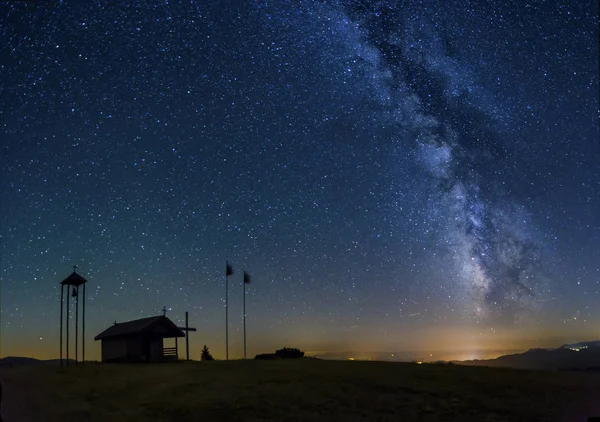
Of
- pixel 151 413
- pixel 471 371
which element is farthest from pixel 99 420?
pixel 471 371

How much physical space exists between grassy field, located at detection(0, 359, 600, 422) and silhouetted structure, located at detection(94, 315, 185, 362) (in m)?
11.2

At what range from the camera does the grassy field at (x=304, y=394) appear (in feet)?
76.8

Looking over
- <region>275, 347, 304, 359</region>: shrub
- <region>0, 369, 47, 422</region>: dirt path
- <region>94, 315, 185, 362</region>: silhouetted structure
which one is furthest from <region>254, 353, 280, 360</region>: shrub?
<region>0, 369, 47, 422</region>: dirt path

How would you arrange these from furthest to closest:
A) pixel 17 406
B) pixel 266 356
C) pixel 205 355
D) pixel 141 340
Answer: pixel 205 355, pixel 266 356, pixel 141 340, pixel 17 406

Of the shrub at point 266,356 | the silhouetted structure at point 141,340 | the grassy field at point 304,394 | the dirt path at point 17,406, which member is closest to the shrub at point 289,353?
the shrub at point 266,356

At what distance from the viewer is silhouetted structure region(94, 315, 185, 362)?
49.2 m

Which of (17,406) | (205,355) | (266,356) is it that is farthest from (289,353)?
(17,406)

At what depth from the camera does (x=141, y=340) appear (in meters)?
49.4

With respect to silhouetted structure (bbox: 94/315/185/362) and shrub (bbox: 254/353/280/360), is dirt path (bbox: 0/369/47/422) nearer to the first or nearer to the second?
silhouetted structure (bbox: 94/315/185/362)

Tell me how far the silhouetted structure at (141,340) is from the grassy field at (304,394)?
11.2 metres

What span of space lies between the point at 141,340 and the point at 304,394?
26.1m

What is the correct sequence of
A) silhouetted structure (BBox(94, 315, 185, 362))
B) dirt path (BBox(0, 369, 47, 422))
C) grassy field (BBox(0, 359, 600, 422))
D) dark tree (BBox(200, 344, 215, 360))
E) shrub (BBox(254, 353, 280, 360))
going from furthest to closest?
dark tree (BBox(200, 344, 215, 360))
shrub (BBox(254, 353, 280, 360))
silhouetted structure (BBox(94, 315, 185, 362))
grassy field (BBox(0, 359, 600, 422))
dirt path (BBox(0, 369, 47, 422))

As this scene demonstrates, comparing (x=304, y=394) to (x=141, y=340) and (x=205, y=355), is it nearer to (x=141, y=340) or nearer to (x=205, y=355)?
(x=141, y=340)

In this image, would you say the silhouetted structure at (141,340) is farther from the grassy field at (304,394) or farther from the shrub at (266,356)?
the grassy field at (304,394)
